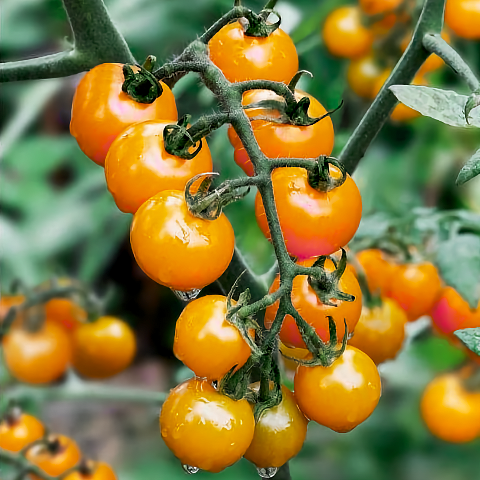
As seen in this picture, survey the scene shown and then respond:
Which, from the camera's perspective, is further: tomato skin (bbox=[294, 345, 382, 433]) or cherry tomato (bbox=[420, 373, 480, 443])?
cherry tomato (bbox=[420, 373, 480, 443])

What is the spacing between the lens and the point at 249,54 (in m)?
0.55

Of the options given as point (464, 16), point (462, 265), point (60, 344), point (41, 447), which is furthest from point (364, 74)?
point (41, 447)

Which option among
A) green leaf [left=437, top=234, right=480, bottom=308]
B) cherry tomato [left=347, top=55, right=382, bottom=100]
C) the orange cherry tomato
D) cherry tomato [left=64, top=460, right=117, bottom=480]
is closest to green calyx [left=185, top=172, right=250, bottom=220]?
the orange cherry tomato

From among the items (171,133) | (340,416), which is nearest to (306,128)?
(171,133)

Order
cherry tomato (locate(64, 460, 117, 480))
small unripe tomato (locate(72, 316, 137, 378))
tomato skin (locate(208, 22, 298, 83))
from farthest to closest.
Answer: small unripe tomato (locate(72, 316, 137, 378)) → cherry tomato (locate(64, 460, 117, 480)) → tomato skin (locate(208, 22, 298, 83))

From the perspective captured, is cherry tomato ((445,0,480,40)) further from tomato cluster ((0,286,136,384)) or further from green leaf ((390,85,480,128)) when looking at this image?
tomato cluster ((0,286,136,384))

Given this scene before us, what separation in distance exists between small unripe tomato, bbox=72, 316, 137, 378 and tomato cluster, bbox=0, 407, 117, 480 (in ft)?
0.48

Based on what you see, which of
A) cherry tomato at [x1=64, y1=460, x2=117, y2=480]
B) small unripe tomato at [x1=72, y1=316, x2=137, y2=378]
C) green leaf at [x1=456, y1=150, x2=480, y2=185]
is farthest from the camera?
small unripe tomato at [x1=72, y1=316, x2=137, y2=378]

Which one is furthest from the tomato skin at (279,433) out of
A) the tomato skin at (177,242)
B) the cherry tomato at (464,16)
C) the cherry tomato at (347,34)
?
the cherry tomato at (347,34)

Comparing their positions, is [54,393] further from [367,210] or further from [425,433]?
[425,433]

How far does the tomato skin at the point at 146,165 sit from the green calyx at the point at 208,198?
0.03 metres

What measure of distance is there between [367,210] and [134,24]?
0.86m

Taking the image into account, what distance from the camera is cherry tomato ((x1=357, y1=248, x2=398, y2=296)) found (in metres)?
0.98

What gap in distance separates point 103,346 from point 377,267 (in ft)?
1.55
